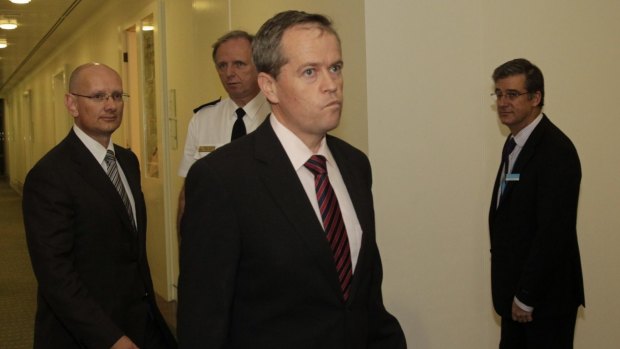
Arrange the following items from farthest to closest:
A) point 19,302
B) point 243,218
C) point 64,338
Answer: point 19,302
point 64,338
point 243,218

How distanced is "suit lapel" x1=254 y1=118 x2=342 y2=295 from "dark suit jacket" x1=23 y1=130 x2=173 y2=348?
3.06 feet

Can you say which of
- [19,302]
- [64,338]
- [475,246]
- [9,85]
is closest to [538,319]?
[475,246]

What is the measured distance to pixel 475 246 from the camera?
3.00 meters

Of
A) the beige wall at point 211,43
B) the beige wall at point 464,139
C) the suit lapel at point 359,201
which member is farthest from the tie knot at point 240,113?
the suit lapel at point 359,201

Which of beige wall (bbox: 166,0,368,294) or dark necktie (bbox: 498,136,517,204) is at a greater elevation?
beige wall (bbox: 166,0,368,294)

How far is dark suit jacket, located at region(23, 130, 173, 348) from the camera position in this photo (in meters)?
1.99

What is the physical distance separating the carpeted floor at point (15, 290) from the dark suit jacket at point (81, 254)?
2.51 metres

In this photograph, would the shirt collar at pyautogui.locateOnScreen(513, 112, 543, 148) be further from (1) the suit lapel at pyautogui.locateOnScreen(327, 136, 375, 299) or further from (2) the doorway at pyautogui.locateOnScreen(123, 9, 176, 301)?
(2) the doorway at pyautogui.locateOnScreen(123, 9, 176, 301)

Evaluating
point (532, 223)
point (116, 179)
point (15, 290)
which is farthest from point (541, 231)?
point (15, 290)

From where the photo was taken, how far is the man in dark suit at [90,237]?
6.56 ft

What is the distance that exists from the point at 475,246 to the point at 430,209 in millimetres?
337

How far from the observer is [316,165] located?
152 centimetres

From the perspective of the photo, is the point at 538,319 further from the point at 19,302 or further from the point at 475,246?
the point at 19,302

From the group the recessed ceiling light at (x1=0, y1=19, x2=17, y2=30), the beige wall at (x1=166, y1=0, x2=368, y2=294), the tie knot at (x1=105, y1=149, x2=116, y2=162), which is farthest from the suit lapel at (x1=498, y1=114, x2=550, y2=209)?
the recessed ceiling light at (x1=0, y1=19, x2=17, y2=30)
